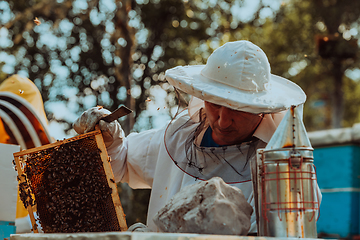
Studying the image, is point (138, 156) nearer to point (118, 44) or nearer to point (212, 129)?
point (212, 129)

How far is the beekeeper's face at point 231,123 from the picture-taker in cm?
199

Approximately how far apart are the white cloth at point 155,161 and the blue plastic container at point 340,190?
199 inches

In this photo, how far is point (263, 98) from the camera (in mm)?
1803

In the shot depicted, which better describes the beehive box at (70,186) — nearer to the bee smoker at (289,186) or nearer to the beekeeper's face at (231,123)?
the beekeeper's face at (231,123)

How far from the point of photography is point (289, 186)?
1322mm

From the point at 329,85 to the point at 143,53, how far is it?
15953 mm

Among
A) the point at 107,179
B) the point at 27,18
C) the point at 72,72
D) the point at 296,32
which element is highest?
the point at 296,32

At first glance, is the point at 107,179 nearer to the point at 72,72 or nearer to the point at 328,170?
the point at 328,170

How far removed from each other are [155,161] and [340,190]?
527 centimetres

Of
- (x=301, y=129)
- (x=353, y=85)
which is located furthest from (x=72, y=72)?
(x=353, y=85)

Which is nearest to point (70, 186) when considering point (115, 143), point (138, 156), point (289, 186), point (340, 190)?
point (115, 143)

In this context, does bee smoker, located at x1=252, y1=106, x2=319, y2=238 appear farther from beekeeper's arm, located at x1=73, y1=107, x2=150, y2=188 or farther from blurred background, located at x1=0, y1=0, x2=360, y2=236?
blurred background, located at x1=0, y1=0, x2=360, y2=236

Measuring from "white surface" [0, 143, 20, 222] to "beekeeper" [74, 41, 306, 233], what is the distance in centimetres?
65

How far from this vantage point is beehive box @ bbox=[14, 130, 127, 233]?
189 cm
